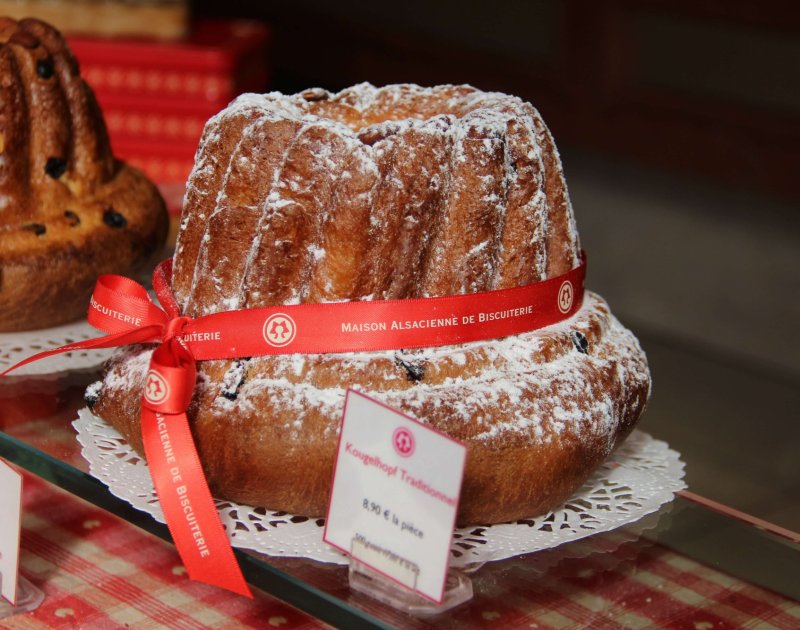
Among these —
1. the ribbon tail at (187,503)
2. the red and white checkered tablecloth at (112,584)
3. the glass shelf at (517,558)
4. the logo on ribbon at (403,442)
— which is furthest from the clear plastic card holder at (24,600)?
the logo on ribbon at (403,442)

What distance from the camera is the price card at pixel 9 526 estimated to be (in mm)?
1159

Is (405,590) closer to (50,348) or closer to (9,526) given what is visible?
(9,526)

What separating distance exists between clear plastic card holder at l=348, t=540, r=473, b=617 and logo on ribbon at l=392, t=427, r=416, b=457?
0.32 ft

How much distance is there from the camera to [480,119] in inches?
45.9

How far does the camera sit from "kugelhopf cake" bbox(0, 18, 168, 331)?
1600 millimetres

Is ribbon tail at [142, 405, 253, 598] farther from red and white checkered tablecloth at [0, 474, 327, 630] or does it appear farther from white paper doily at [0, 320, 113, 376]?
white paper doily at [0, 320, 113, 376]

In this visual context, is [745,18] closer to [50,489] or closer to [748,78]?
[748,78]

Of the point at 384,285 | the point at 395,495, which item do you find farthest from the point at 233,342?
the point at 395,495

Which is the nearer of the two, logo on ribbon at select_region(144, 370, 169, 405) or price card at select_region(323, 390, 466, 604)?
price card at select_region(323, 390, 466, 604)

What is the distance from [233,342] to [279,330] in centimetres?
5

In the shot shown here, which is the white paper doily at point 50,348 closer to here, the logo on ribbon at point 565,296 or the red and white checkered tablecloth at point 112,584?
the red and white checkered tablecloth at point 112,584

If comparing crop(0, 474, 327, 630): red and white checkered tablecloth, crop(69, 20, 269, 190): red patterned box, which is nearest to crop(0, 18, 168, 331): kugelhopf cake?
crop(0, 474, 327, 630): red and white checkered tablecloth

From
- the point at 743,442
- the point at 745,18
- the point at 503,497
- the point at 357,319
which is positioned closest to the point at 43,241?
the point at 357,319

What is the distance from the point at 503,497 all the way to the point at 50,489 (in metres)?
0.69
